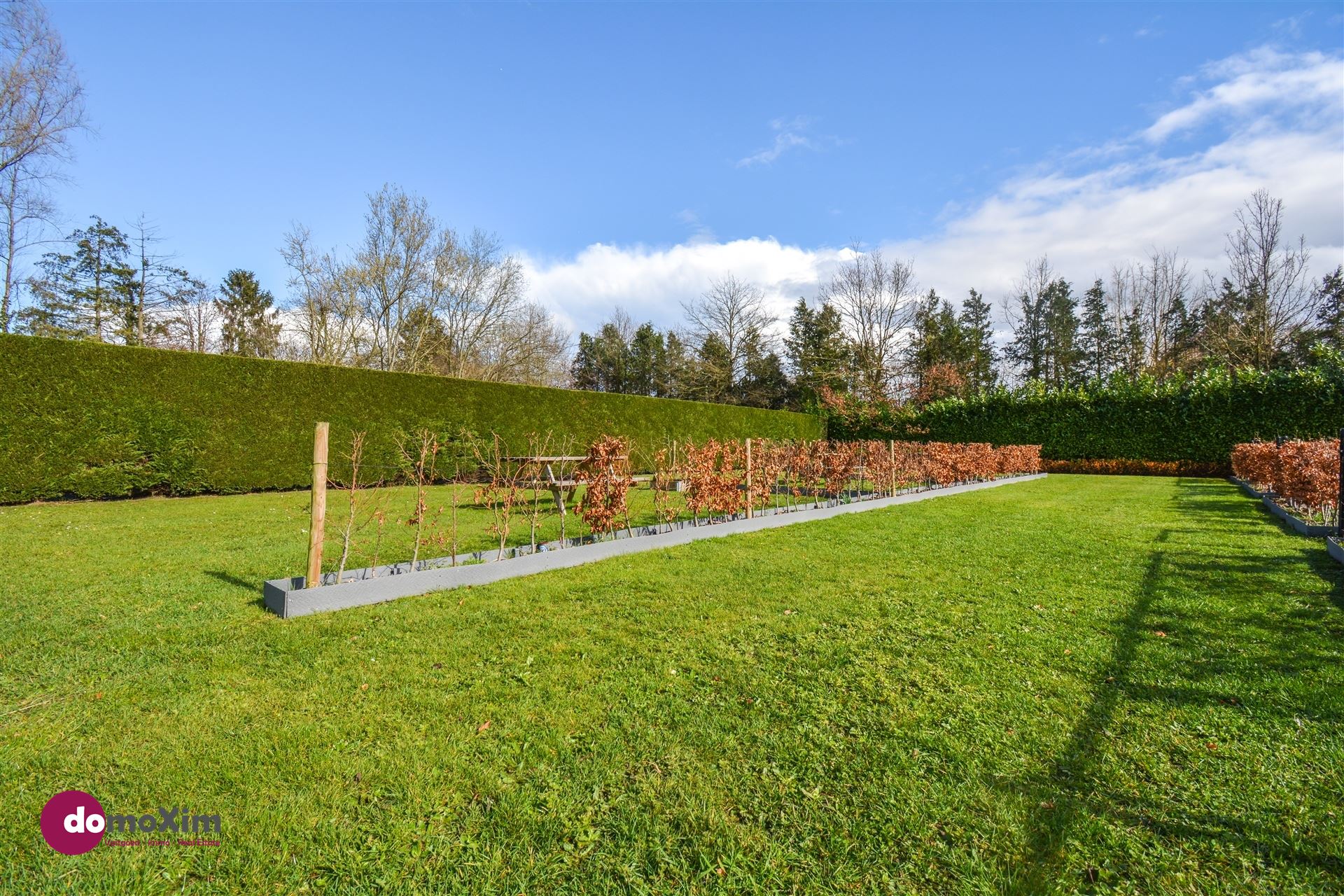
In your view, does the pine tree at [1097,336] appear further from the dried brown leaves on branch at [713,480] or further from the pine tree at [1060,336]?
the dried brown leaves on branch at [713,480]

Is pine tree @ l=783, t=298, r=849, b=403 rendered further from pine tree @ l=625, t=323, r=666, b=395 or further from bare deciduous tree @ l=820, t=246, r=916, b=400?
pine tree @ l=625, t=323, r=666, b=395

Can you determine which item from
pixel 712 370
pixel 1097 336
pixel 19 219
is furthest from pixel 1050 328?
pixel 19 219

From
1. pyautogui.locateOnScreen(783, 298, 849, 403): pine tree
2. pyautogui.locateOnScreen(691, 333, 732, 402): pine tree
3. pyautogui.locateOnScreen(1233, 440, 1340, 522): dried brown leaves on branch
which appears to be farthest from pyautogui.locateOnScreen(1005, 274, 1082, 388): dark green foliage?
pyautogui.locateOnScreen(1233, 440, 1340, 522): dried brown leaves on branch

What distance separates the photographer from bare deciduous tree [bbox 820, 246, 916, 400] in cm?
2933

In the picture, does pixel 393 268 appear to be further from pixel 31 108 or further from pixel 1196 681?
pixel 1196 681

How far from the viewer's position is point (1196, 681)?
2.76m

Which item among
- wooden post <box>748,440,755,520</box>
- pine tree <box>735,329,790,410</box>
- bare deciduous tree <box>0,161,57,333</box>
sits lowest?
wooden post <box>748,440,755,520</box>

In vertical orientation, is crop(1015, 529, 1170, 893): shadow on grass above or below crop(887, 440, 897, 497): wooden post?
below

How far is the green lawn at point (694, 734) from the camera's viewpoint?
163 centimetres

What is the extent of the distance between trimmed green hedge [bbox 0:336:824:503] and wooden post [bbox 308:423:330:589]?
26.5ft

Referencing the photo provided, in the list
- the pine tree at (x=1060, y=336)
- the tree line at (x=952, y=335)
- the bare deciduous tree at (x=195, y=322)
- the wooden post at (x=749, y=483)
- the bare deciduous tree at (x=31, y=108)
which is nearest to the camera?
the wooden post at (x=749, y=483)

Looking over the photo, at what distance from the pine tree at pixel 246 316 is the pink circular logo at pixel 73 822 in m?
25.4

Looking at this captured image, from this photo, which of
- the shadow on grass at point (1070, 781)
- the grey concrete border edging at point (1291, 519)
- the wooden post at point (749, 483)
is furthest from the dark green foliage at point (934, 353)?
the shadow on grass at point (1070, 781)

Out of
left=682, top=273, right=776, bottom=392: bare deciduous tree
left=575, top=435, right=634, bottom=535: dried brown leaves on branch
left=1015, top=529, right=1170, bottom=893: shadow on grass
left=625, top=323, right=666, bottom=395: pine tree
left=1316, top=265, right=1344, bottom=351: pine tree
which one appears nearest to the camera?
left=1015, top=529, right=1170, bottom=893: shadow on grass
